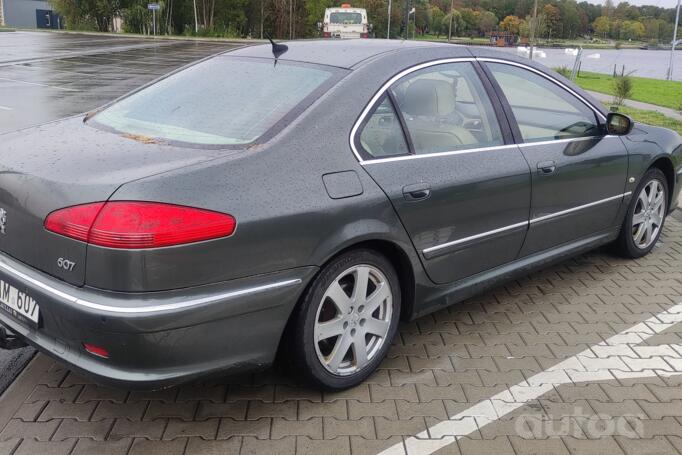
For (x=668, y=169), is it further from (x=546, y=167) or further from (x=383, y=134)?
(x=383, y=134)

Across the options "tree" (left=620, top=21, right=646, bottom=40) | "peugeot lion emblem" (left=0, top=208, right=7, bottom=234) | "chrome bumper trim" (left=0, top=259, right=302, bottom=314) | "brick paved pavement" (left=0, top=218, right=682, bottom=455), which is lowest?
"brick paved pavement" (left=0, top=218, right=682, bottom=455)

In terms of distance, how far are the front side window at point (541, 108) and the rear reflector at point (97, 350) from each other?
259 centimetres

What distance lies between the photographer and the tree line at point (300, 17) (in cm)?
4428

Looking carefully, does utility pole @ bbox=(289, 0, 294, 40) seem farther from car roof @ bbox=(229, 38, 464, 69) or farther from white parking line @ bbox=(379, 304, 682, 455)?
white parking line @ bbox=(379, 304, 682, 455)

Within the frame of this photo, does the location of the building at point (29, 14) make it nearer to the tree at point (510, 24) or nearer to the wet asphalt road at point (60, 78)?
the wet asphalt road at point (60, 78)

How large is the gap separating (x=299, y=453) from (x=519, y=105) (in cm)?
242

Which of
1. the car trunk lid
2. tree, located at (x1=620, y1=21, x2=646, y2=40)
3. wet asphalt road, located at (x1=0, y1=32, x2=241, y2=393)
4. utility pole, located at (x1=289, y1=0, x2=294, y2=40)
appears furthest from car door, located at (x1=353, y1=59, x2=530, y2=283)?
utility pole, located at (x1=289, y1=0, x2=294, y2=40)

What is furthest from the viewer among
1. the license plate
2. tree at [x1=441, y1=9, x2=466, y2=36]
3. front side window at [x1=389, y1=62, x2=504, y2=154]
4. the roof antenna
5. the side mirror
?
tree at [x1=441, y1=9, x2=466, y2=36]

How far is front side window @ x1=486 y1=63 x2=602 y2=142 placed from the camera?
13.0 ft

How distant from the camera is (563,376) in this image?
341cm

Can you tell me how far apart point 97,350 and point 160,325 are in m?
0.28

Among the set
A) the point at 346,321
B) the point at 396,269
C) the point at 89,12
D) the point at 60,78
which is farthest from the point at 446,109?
the point at 89,12

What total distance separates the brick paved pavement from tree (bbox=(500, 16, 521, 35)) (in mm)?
42103

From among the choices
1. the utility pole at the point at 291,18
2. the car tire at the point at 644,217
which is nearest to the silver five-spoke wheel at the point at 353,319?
the car tire at the point at 644,217
